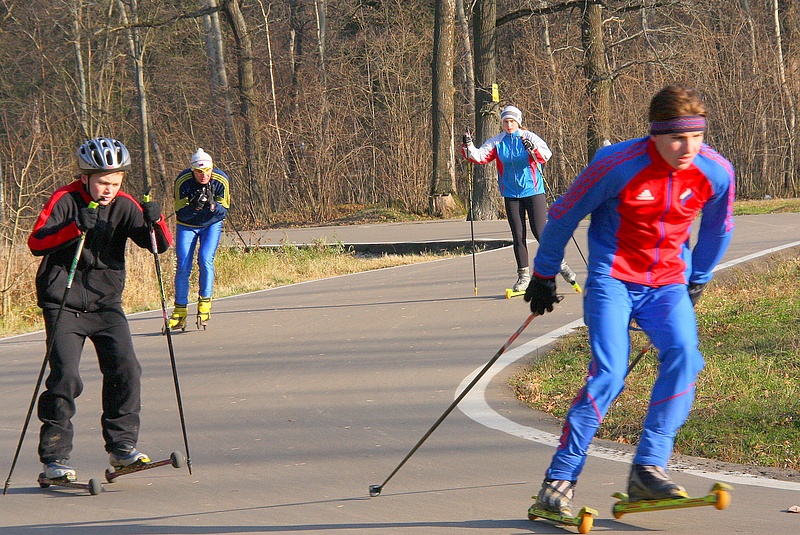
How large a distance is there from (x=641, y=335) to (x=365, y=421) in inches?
128

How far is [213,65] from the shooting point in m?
39.3

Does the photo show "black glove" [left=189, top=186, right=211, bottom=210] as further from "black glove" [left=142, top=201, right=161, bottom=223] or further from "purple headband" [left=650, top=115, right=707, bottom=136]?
"purple headband" [left=650, top=115, right=707, bottom=136]

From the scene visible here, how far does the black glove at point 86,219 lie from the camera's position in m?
5.75

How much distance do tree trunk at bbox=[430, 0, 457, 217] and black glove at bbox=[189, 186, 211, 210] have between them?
18.0m

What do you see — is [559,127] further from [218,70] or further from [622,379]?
[622,379]

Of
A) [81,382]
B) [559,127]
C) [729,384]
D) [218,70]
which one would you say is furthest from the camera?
[218,70]

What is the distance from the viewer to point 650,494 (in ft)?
14.8

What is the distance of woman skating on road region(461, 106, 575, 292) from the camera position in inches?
490

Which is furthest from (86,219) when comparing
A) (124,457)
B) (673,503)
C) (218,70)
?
(218,70)

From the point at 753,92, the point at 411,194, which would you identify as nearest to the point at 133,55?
the point at 411,194

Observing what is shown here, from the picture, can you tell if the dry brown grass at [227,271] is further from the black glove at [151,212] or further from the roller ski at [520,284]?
the black glove at [151,212]

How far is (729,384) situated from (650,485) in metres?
3.18

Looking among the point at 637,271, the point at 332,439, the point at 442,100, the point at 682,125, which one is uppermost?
the point at 442,100

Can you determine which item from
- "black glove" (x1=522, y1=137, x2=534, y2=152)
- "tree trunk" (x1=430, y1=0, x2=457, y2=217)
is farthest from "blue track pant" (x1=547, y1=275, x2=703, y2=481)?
"tree trunk" (x1=430, y1=0, x2=457, y2=217)
